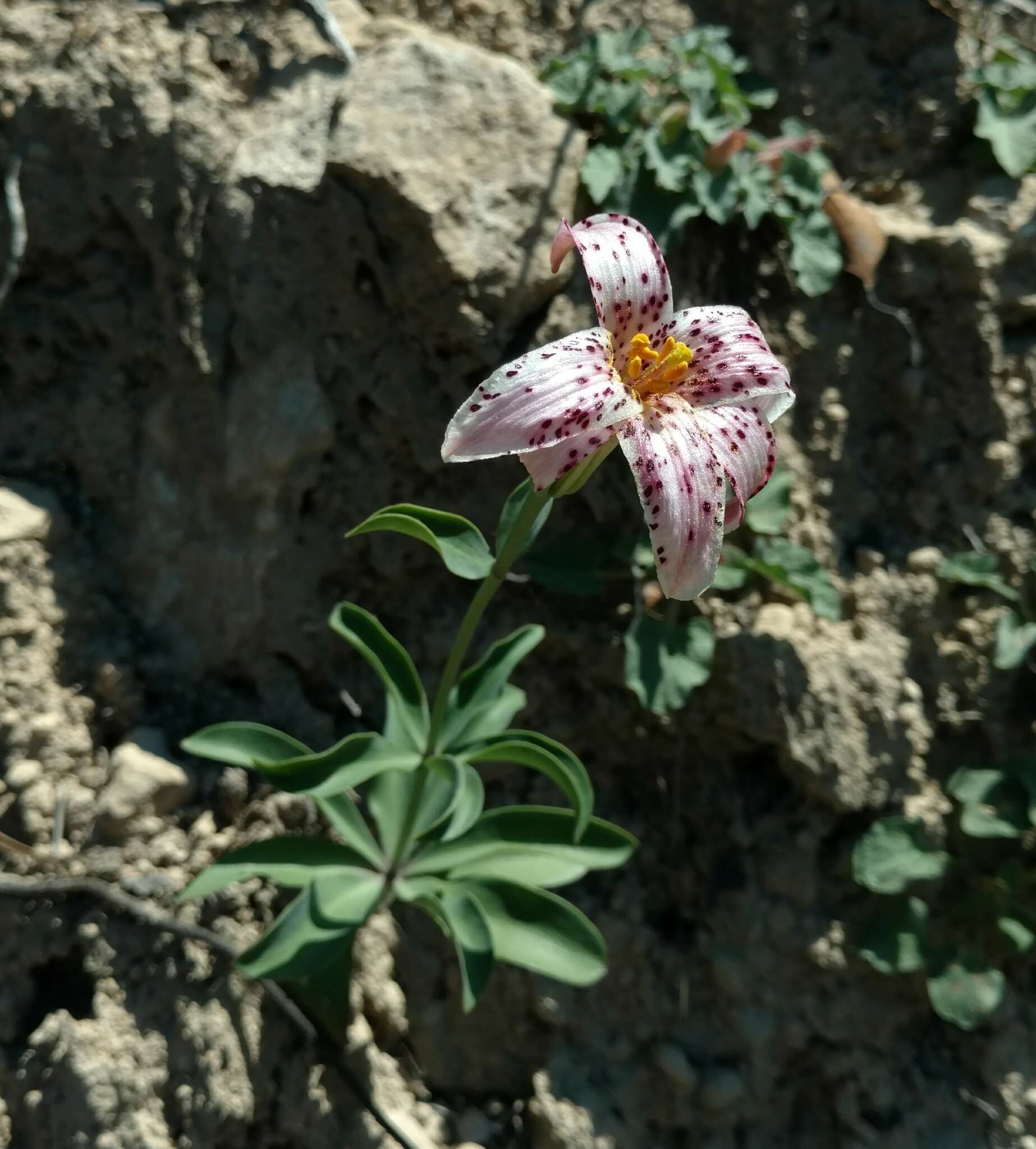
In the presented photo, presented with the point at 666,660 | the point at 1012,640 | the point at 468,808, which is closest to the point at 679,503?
the point at 468,808

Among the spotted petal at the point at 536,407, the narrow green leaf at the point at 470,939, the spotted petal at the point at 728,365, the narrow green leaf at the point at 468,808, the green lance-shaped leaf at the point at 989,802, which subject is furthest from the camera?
the green lance-shaped leaf at the point at 989,802

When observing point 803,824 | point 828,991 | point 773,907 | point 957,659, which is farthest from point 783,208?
point 828,991

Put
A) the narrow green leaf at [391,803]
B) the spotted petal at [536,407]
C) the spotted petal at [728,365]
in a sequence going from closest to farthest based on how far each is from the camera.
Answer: the spotted petal at [536,407], the spotted petal at [728,365], the narrow green leaf at [391,803]

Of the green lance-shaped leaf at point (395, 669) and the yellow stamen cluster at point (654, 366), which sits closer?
the yellow stamen cluster at point (654, 366)

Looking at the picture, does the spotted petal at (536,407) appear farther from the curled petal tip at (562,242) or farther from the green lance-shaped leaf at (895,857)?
the green lance-shaped leaf at (895,857)

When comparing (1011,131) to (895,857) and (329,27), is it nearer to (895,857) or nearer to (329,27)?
(329,27)

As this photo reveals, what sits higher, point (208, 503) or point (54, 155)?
point (54, 155)

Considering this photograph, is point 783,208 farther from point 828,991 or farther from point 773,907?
Result: point 828,991

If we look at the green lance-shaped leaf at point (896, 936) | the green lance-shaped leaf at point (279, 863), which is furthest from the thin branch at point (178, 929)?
the green lance-shaped leaf at point (896, 936)
